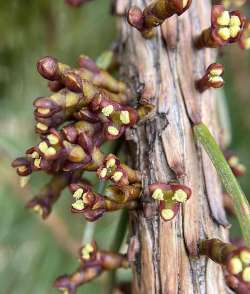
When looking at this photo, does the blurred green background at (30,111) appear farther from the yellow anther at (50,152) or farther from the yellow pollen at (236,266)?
the yellow pollen at (236,266)

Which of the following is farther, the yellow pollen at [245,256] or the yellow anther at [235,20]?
the yellow anther at [235,20]

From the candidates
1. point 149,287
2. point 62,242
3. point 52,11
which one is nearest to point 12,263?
point 62,242

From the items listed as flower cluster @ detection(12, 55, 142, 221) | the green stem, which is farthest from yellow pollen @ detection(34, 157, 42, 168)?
the green stem

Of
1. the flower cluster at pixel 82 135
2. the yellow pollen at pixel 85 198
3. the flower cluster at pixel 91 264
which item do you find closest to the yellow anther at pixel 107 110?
the flower cluster at pixel 82 135

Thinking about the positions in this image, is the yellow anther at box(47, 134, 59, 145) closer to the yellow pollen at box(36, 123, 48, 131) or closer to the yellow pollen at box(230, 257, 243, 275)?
the yellow pollen at box(36, 123, 48, 131)

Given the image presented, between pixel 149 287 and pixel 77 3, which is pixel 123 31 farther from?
pixel 149 287
